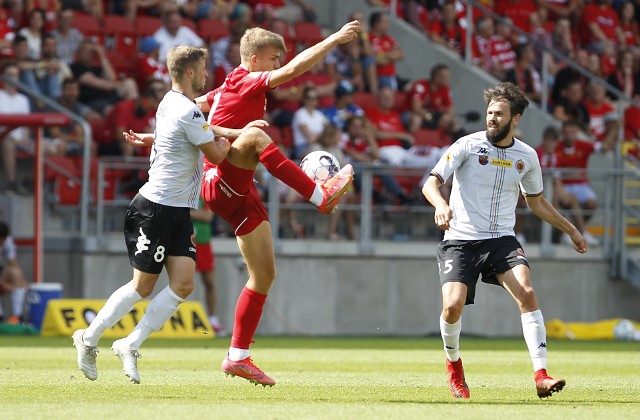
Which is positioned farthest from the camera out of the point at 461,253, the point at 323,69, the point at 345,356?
the point at 323,69

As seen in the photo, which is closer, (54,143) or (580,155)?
(54,143)

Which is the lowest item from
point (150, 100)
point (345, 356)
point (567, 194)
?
point (345, 356)

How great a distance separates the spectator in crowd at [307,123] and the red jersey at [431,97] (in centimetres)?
270

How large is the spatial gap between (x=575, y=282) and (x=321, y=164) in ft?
40.6

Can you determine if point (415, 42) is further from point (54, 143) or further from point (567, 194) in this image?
point (54, 143)

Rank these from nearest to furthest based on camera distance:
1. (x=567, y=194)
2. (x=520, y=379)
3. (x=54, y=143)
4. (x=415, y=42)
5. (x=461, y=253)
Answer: (x=461, y=253) → (x=520, y=379) → (x=54, y=143) → (x=567, y=194) → (x=415, y=42)

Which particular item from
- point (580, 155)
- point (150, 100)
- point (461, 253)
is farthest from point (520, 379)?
point (580, 155)

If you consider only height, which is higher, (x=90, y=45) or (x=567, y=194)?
(x=90, y=45)

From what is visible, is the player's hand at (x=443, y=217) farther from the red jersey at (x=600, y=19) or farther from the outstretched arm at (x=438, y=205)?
the red jersey at (x=600, y=19)

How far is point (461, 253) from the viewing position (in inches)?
370

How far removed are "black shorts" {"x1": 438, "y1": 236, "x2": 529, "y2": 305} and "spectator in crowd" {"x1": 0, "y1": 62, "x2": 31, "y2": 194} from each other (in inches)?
410

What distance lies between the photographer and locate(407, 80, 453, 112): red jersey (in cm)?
2291

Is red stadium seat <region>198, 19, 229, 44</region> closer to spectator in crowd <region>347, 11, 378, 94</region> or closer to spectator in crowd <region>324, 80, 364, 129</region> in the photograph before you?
spectator in crowd <region>324, 80, 364, 129</region>

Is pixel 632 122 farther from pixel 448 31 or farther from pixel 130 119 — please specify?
pixel 130 119
